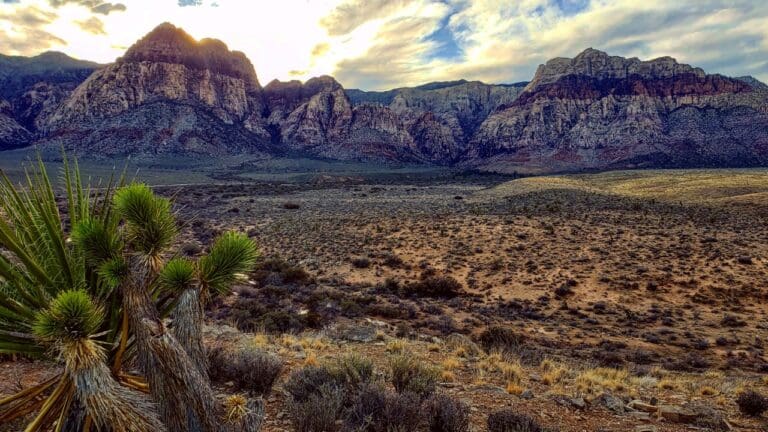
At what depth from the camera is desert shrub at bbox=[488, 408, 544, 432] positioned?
4461 mm

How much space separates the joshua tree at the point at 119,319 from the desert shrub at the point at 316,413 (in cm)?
110

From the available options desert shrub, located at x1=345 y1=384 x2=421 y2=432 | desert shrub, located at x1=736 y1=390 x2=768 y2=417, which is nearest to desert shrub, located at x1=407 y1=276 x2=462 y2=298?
desert shrub, located at x1=736 y1=390 x2=768 y2=417

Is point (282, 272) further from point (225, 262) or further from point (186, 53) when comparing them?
point (186, 53)

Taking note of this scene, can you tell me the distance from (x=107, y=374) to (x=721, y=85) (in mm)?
179368

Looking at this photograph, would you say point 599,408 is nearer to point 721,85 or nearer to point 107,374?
point 107,374

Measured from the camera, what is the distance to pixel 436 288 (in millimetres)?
15609

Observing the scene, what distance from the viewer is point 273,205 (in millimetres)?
41312

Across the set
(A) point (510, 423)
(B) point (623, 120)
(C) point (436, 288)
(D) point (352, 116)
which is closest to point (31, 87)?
(D) point (352, 116)

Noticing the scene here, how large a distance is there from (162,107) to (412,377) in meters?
143

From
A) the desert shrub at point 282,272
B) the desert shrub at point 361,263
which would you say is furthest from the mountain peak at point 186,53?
the desert shrub at point 361,263

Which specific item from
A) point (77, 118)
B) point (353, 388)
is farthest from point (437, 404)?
point (77, 118)

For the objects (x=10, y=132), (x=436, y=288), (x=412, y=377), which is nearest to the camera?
(x=412, y=377)

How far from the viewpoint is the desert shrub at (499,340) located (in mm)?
9604

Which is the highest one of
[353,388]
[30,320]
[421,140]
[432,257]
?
[421,140]
